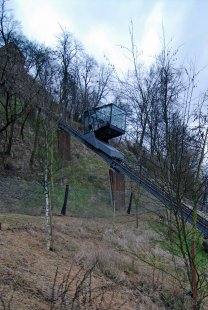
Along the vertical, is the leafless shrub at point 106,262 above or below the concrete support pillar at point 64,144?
below

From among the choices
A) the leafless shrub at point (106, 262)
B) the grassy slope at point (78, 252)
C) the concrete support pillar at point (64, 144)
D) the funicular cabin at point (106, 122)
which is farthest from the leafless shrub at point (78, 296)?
the concrete support pillar at point (64, 144)

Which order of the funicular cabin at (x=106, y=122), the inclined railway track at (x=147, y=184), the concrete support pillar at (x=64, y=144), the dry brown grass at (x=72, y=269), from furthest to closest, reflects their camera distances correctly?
1. the concrete support pillar at (x=64, y=144)
2. the funicular cabin at (x=106, y=122)
3. the dry brown grass at (x=72, y=269)
4. the inclined railway track at (x=147, y=184)

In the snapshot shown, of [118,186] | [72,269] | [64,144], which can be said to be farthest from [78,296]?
[64,144]

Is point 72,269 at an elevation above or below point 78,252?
below

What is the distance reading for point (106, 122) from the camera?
31.0 meters

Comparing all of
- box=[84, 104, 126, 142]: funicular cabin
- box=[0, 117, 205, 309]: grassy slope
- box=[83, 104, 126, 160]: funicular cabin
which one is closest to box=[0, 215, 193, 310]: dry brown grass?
box=[0, 117, 205, 309]: grassy slope

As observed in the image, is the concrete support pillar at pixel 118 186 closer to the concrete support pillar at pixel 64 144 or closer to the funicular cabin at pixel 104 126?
the funicular cabin at pixel 104 126

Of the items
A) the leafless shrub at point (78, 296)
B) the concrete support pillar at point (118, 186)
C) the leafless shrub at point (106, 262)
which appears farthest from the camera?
the concrete support pillar at point (118, 186)

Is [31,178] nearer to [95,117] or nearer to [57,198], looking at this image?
[57,198]

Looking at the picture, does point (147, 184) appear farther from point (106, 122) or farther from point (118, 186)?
point (106, 122)

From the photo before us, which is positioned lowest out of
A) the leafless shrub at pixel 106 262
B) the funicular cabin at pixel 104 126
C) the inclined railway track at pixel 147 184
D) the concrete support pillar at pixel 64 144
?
the leafless shrub at pixel 106 262

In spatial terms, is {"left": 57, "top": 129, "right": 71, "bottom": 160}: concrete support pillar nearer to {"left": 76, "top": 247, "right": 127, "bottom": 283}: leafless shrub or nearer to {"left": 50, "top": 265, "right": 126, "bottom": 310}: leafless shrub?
{"left": 76, "top": 247, "right": 127, "bottom": 283}: leafless shrub

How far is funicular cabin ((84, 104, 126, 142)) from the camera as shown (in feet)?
102

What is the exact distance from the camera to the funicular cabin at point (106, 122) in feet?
102
